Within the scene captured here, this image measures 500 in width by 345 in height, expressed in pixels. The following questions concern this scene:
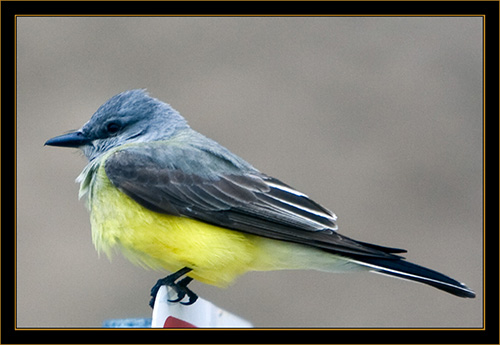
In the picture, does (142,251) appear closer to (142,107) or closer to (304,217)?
(304,217)

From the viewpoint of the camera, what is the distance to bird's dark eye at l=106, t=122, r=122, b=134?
337 centimetres

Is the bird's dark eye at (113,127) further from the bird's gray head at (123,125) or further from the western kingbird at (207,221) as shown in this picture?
the western kingbird at (207,221)

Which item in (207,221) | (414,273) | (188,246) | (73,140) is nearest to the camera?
(414,273)

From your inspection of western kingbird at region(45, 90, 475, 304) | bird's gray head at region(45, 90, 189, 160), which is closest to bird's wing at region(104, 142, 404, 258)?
western kingbird at region(45, 90, 475, 304)

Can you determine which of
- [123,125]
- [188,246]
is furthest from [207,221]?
[123,125]

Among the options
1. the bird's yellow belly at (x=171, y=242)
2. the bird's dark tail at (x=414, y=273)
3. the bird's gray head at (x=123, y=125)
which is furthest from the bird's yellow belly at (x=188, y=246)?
the bird's gray head at (x=123, y=125)

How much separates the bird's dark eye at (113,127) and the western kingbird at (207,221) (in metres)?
0.19

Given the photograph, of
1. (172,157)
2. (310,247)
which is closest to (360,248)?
(310,247)

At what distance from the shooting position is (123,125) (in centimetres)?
339

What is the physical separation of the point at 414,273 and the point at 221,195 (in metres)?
0.91

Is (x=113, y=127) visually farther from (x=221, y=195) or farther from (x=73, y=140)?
(x=221, y=195)

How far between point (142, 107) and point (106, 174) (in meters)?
0.52

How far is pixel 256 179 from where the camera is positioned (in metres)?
3.12

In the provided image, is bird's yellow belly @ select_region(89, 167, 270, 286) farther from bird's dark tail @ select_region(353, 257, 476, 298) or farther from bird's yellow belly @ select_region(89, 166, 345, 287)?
bird's dark tail @ select_region(353, 257, 476, 298)
